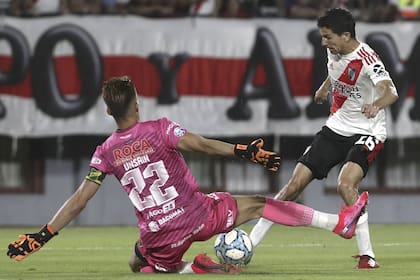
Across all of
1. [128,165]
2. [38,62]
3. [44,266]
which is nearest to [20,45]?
[38,62]

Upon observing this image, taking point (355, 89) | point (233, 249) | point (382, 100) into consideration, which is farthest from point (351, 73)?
point (233, 249)

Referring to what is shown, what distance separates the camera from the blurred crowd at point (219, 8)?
1967cm

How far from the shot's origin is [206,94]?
775 inches

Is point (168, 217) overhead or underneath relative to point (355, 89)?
underneath

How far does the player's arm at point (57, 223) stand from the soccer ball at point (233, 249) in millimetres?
1094

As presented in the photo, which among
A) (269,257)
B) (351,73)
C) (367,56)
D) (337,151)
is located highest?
(367,56)

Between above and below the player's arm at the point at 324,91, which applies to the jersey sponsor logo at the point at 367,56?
above

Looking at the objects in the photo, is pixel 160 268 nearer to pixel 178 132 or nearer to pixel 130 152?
pixel 130 152

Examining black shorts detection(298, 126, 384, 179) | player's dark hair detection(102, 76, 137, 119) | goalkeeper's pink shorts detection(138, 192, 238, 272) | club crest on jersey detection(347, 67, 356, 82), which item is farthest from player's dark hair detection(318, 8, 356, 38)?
player's dark hair detection(102, 76, 137, 119)

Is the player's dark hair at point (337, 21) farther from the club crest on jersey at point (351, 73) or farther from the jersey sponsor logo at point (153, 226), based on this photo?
the jersey sponsor logo at point (153, 226)

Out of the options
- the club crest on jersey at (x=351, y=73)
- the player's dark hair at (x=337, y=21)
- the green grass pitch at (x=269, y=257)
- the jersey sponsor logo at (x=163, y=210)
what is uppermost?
the player's dark hair at (x=337, y=21)

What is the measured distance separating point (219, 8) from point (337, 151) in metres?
8.93

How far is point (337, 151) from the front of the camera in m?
11.3

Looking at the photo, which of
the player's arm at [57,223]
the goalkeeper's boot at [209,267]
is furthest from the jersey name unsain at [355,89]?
the player's arm at [57,223]
